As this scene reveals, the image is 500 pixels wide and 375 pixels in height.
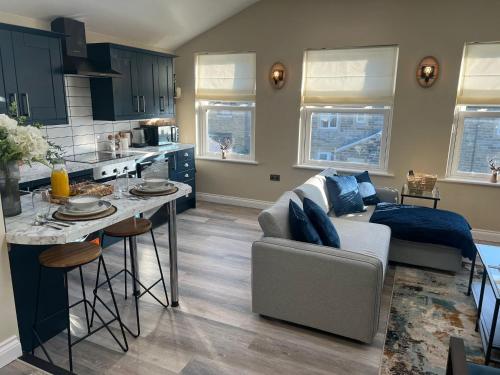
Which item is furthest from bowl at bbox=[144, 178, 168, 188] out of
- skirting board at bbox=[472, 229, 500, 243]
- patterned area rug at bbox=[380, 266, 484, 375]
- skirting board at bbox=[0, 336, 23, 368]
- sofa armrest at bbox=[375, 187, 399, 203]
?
skirting board at bbox=[472, 229, 500, 243]

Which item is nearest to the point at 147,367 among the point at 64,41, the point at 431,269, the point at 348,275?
the point at 348,275

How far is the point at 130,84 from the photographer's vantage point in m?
4.55

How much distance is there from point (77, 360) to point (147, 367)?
1.47 ft

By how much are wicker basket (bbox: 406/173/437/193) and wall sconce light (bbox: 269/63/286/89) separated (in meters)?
2.06

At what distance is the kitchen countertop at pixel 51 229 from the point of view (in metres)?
1.77

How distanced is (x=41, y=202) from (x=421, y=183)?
12.2 feet

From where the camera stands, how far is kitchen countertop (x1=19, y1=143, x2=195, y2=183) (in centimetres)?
331

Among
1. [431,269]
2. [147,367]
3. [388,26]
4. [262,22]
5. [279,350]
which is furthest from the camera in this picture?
[262,22]

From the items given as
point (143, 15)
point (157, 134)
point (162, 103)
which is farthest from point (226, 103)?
point (143, 15)

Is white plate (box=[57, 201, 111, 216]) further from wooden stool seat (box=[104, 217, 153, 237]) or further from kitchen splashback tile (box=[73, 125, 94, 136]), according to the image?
kitchen splashback tile (box=[73, 125, 94, 136])

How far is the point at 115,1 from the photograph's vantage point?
383 centimetres

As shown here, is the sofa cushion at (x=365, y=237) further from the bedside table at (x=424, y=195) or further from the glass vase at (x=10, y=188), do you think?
the glass vase at (x=10, y=188)

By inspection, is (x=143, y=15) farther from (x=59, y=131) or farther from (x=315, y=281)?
(x=315, y=281)

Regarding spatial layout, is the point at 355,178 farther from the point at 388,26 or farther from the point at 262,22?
the point at 262,22
